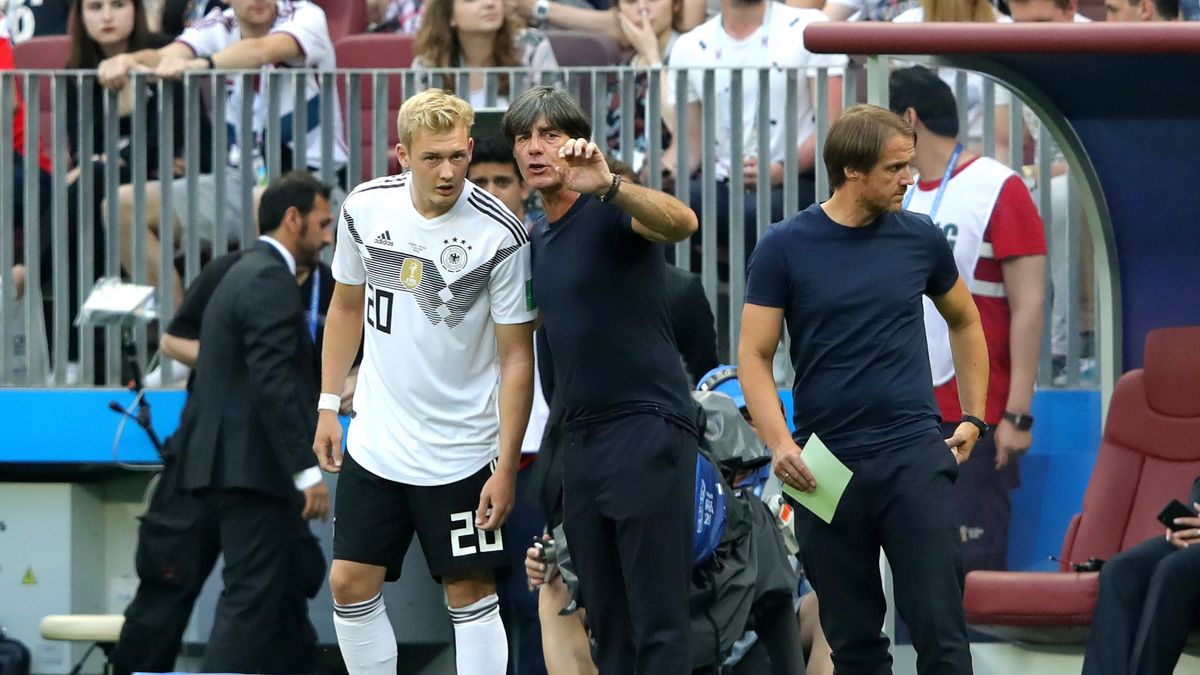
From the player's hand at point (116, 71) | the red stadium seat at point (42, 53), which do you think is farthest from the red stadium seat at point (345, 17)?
the player's hand at point (116, 71)

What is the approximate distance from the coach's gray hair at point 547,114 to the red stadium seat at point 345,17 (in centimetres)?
487

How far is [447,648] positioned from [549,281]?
2781 millimetres

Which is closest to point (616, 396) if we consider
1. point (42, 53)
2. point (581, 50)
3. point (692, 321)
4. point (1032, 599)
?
point (692, 321)

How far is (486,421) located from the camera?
18.7ft

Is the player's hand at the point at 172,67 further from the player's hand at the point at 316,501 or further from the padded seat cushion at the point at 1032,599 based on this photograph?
the padded seat cushion at the point at 1032,599

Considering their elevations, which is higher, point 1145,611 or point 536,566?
point 536,566

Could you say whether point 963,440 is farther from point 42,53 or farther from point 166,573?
point 42,53

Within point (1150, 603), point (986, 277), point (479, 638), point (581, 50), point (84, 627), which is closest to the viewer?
point (479, 638)

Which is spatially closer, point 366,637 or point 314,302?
point 366,637

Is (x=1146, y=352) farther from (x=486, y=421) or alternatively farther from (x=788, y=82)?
(x=486, y=421)

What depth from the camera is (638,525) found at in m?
5.29

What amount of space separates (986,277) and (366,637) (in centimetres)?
287

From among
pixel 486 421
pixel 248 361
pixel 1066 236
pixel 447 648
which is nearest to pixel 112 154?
pixel 248 361

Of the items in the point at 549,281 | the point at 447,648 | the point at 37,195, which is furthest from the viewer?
the point at 37,195
